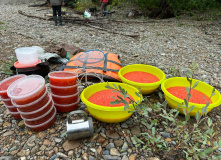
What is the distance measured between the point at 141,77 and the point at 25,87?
5.93ft

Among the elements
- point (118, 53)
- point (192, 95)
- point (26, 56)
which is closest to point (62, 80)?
point (26, 56)

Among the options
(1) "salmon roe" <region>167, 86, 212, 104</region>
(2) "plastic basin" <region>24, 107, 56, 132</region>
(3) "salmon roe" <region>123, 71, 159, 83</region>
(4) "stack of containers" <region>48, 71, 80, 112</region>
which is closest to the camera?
(2) "plastic basin" <region>24, 107, 56, 132</region>

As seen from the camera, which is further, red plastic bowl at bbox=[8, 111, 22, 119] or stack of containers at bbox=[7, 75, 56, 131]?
red plastic bowl at bbox=[8, 111, 22, 119]

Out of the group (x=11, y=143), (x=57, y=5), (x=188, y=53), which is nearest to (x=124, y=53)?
(x=188, y=53)

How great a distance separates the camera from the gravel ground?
1.63 meters

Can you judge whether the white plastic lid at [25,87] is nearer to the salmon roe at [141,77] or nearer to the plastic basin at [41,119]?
the plastic basin at [41,119]

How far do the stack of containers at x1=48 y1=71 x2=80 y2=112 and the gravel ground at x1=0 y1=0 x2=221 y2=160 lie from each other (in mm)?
159

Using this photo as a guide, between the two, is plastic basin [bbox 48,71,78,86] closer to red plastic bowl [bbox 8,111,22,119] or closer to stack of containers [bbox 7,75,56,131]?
stack of containers [bbox 7,75,56,131]

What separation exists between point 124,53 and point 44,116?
3101mm

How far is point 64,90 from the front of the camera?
1.90 metres

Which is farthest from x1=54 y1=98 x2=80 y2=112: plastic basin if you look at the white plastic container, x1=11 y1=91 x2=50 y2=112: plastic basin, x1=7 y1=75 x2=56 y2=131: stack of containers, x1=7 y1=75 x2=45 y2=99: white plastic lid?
the white plastic container

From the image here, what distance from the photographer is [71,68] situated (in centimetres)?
287

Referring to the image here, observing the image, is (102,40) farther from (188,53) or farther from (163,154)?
(163,154)

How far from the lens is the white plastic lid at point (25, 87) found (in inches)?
59.9
